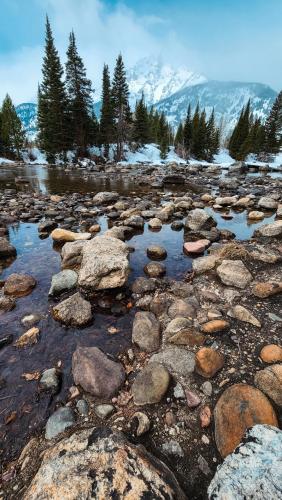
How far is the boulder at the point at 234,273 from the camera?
13.9ft

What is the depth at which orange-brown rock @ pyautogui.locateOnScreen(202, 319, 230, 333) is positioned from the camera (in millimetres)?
3197

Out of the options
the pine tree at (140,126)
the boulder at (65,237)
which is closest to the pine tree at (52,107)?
the pine tree at (140,126)

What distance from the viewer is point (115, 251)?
14.7ft

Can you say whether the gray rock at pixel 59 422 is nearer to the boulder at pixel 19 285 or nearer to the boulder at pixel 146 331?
the boulder at pixel 146 331

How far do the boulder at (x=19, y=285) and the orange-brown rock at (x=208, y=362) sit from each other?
3104mm

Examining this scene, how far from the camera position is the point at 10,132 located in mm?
41000

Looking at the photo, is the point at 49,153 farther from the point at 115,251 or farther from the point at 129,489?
the point at 129,489

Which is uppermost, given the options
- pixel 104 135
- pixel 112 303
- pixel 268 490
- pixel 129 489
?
pixel 104 135

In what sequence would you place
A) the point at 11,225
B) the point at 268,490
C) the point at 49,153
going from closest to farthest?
the point at 268,490 → the point at 11,225 → the point at 49,153

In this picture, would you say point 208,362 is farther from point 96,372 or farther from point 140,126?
point 140,126

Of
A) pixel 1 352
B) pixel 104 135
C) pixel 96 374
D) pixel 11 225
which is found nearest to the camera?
pixel 96 374

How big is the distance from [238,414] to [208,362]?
64 cm

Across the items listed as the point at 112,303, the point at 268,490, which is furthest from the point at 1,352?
the point at 268,490

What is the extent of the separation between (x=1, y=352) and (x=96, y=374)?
1.35m
